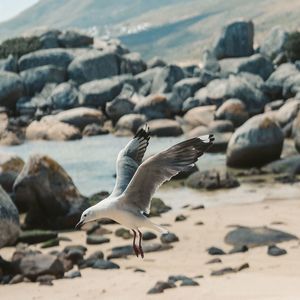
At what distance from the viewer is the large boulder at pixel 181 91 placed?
5528 cm

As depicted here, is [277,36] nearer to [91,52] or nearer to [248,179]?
[91,52]

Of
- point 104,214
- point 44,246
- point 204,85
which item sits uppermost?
point 104,214

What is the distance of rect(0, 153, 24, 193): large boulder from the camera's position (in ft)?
91.6

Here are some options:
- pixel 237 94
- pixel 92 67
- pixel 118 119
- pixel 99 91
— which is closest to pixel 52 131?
pixel 118 119

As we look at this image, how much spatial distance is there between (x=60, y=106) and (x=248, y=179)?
→ 98.3 ft

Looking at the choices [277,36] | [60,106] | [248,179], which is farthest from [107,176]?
[277,36]

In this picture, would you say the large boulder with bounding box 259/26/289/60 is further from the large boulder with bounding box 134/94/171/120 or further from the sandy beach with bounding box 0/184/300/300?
the sandy beach with bounding box 0/184/300/300

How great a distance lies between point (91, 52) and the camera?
6700cm

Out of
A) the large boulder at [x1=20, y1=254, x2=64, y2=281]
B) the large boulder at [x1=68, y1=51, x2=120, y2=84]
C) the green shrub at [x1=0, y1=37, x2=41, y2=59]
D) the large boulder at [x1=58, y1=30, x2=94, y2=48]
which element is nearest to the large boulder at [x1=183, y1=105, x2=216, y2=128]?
the large boulder at [x1=68, y1=51, x2=120, y2=84]

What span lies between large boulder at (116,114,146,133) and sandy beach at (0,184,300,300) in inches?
995

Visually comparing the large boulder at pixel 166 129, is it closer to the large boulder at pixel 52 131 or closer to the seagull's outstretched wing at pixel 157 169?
the large boulder at pixel 52 131

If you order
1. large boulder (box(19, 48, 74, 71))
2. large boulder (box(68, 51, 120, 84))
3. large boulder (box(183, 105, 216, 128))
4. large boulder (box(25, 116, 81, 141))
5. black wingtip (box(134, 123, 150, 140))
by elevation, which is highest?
black wingtip (box(134, 123, 150, 140))

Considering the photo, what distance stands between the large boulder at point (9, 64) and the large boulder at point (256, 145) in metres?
35.0

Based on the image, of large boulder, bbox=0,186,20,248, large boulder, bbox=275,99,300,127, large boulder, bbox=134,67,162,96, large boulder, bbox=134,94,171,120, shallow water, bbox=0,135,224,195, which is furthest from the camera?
large boulder, bbox=134,67,162,96
